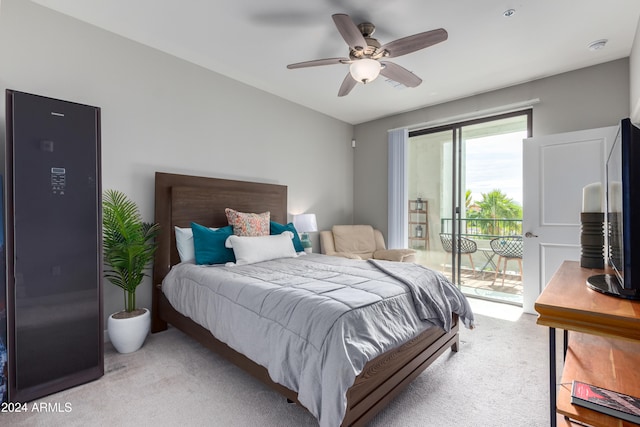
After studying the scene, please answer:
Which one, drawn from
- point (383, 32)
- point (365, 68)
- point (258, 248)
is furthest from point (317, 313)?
point (383, 32)

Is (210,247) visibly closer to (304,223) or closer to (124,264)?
(124,264)

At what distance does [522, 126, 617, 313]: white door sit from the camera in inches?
119

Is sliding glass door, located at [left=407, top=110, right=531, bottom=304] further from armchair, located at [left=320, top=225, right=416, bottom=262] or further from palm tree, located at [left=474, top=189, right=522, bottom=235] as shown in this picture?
armchair, located at [left=320, top=225, right=416, bottom=262]

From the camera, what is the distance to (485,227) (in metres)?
4.44

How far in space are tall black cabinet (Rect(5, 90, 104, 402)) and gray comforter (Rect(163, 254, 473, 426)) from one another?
26.2 inches

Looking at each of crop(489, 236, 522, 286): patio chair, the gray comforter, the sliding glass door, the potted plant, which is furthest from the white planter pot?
crop(489, 236, 522, 286): patio chair

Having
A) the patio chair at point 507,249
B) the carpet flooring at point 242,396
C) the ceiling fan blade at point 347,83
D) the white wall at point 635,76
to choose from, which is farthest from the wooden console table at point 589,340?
the patio chair at point 507,249

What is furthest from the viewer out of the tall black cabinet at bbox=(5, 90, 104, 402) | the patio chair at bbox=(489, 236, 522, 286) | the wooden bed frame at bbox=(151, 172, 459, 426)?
the patio chair at bbox=(489, 236, 522, 286)

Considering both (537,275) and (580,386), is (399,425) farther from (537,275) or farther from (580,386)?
(537,275)

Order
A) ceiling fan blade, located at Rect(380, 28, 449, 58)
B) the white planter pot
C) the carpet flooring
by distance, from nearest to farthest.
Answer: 1. the carpet flooring
2. ceiling fan blade, located at Rect(380, 28, 449, 58)
3. the white planter pot

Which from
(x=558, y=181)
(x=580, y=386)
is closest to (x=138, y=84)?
(x=580, y=386)

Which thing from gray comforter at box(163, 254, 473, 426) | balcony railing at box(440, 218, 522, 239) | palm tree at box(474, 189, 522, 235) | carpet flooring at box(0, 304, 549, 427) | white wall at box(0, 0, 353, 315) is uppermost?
white wall at box(0, 0, 353, 315)

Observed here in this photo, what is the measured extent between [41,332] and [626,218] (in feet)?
9.46

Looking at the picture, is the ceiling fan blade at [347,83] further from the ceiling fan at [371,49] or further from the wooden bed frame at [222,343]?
the wooden bed frame at [222,343]
